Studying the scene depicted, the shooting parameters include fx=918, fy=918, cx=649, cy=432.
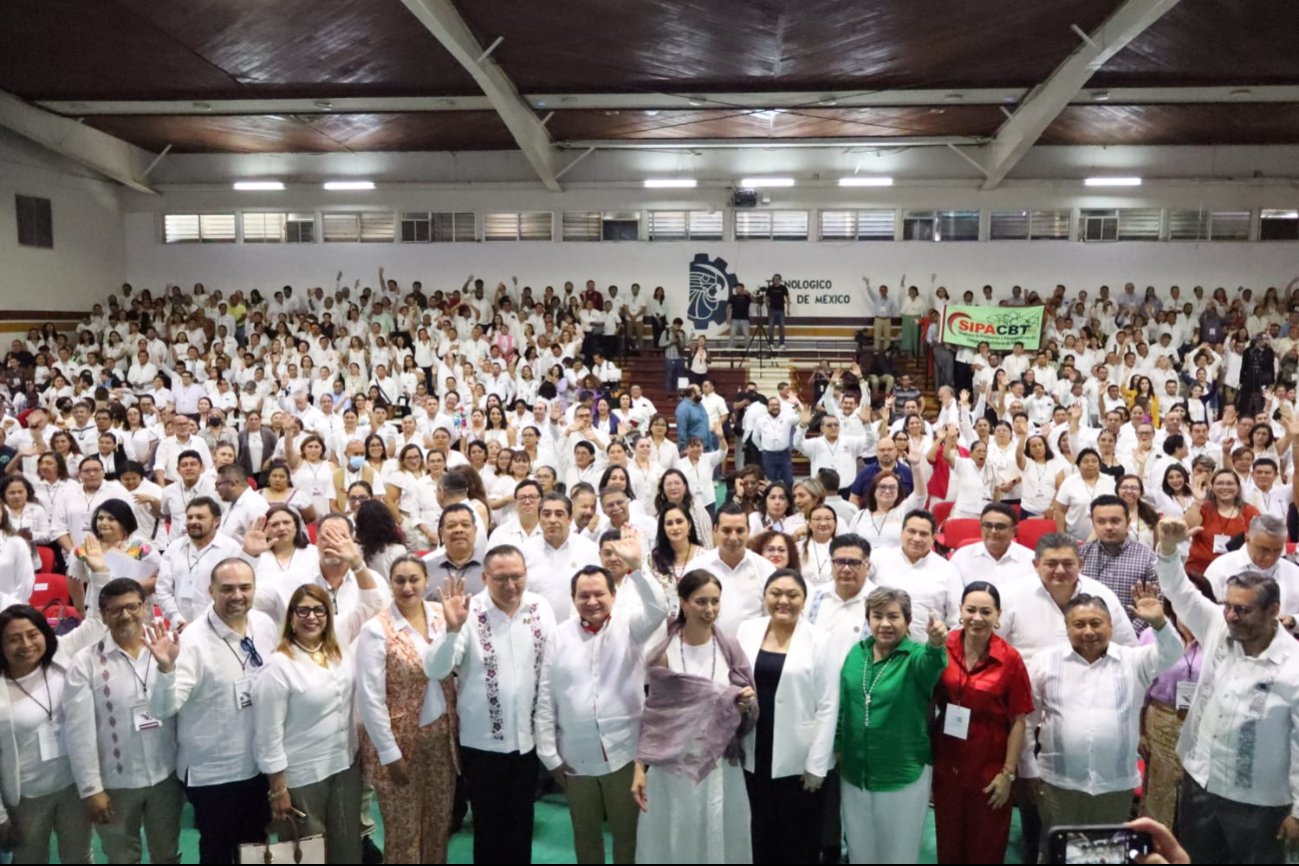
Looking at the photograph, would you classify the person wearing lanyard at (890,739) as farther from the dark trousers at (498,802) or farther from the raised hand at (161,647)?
the raised hand at (161,647)

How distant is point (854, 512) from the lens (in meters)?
6.49

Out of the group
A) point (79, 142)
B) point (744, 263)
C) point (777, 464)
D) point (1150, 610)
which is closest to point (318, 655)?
point (1150, 610)

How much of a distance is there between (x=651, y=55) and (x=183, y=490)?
8857 millimetres

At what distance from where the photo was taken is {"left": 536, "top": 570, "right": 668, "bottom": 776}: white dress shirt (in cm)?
359

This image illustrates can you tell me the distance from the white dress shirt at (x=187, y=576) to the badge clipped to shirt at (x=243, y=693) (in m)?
1.55

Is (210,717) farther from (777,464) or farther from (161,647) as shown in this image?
(777,464)

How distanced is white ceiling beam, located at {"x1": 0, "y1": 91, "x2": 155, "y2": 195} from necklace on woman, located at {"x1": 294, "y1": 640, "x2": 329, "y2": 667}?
16.1 meters

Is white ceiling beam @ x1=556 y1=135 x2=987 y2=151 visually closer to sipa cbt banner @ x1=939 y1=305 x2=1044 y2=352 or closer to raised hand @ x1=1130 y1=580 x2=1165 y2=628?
sipa cbt banner @ x1=939 y1=305 x2=1044 y2=352

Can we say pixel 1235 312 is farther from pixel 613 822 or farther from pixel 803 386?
pixel 613 822

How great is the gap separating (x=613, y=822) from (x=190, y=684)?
Answer: 171 cm

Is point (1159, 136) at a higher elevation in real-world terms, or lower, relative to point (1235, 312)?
higher

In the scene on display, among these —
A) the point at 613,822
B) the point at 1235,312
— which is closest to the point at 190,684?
the point at 613,822

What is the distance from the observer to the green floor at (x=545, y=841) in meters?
4.21

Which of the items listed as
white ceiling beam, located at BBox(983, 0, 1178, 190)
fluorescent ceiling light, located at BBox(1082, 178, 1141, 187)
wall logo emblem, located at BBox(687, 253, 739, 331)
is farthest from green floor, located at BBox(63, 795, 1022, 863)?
fluorescent ceiling light, located at BBox(1082, 178, 1141, 187)
